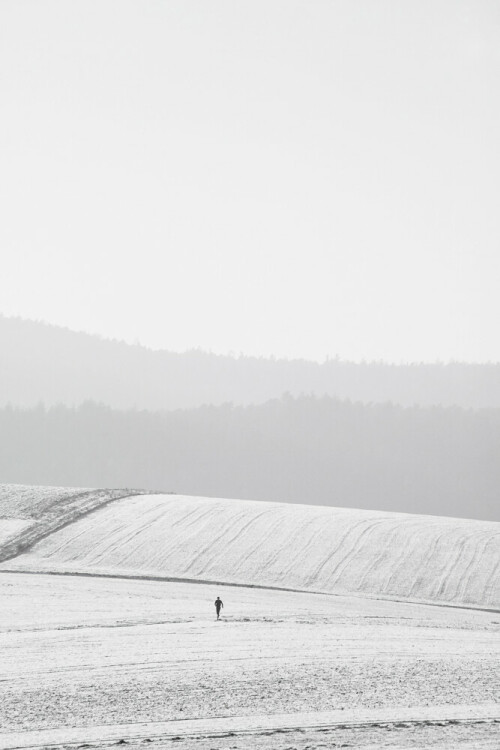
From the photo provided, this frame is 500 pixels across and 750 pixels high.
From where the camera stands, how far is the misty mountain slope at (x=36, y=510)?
123ft

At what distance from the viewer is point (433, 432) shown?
12862cm

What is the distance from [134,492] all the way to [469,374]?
15336 centimetres

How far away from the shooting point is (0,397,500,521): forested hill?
119m

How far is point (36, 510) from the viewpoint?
1657 inches

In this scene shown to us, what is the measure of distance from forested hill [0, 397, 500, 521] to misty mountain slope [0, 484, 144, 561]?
7140cm

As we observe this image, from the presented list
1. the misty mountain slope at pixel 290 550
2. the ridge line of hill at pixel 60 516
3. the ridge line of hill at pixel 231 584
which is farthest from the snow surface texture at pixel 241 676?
the ridge line of hill at pixel 60 516

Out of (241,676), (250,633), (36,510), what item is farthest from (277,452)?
(241,676)

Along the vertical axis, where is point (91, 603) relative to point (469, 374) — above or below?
below

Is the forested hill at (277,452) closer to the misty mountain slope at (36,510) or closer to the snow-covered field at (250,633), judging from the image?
the misty mountain slope at (36,510)

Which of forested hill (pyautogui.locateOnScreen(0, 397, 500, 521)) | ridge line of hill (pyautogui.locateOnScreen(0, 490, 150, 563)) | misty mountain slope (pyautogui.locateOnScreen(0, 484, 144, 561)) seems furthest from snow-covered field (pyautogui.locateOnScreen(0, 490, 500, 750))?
forested hill (pyautogui.locateOnScreen(0, 397, 500, 521))

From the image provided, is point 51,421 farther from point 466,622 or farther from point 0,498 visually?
point 466,622

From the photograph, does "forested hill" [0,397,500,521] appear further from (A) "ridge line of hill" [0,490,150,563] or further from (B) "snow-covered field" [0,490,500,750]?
(B) "snow-covered field" [0,490,500,750]

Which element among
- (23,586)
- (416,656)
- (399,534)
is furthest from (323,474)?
(416,656)

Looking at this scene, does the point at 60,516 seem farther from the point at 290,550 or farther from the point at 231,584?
the point at 231,584
